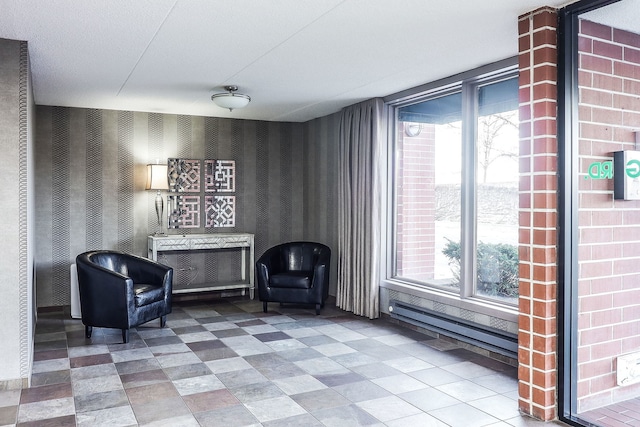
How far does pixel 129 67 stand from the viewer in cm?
441

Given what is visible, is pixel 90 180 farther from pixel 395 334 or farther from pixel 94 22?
pixel 395 334

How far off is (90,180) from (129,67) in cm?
243

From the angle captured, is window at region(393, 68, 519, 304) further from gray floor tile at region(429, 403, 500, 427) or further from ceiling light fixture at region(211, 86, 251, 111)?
ceiling light fixture at region(211, 86, 251, 111)

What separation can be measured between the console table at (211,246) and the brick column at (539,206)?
427 centimetres

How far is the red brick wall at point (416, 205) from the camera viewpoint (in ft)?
17.3

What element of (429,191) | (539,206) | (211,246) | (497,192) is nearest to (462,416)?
(539,206)

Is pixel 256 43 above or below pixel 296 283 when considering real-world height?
above

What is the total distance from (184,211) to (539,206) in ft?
15.9

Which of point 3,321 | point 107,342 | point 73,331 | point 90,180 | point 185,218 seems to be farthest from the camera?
point 185,218

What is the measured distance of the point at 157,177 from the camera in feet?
20.9

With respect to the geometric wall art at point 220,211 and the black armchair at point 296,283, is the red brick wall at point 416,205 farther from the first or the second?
the geometric wall art at point 220,211

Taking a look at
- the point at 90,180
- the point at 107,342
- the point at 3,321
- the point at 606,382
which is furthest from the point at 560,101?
the point at 90,180

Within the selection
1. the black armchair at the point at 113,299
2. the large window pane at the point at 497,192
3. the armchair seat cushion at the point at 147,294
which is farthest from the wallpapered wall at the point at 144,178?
the large window pane at the point at 497,192

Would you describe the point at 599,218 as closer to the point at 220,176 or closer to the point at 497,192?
the point at 497,192
